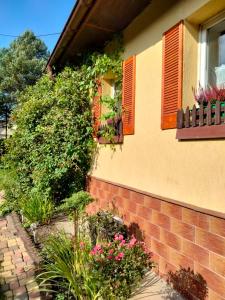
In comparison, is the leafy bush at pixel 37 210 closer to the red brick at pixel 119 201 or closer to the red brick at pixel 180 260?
the red brick at pixel 119 201

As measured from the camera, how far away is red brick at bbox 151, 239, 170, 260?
13.4ft

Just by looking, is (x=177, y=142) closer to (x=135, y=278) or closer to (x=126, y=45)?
(x=135, y=278)

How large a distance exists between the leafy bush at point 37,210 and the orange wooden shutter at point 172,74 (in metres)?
3.72

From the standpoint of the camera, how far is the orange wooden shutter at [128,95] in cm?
529

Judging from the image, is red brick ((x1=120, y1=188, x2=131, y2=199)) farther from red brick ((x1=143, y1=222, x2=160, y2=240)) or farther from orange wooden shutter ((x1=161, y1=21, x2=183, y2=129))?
orange wooden shutter ((x1=161, y1=21, x2=183, y2=129))

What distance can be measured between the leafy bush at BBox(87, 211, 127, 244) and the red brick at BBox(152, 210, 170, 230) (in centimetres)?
75

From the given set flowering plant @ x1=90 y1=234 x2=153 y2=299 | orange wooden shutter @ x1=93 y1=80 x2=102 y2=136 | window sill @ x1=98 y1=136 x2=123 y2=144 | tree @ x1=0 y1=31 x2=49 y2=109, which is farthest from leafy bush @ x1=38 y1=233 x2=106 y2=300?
tree @ x1=0 y1=31 x2=49 y2=109

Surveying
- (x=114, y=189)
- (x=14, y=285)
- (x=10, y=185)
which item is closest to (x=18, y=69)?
(x=10, y=185)

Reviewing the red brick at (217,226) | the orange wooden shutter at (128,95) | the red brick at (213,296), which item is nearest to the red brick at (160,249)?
the red brick at (213,296)

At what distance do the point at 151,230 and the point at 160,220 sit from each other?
13.3 inches

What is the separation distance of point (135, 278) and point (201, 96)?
7.13 ft

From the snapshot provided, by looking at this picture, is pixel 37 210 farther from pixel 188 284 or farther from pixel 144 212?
pixel 188 284

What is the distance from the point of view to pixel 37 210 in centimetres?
671

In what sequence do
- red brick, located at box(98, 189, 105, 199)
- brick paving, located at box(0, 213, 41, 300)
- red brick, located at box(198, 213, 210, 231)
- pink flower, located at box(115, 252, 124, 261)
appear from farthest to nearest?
1. red brick, located at box(98, 189, 105, 199)
2. brick paving, located at box(0, 213, 41, 300)
3. red brick, located at box(198, 213, 210, 231)
4. pink flower, located at box(115, 252, 124, 261)
